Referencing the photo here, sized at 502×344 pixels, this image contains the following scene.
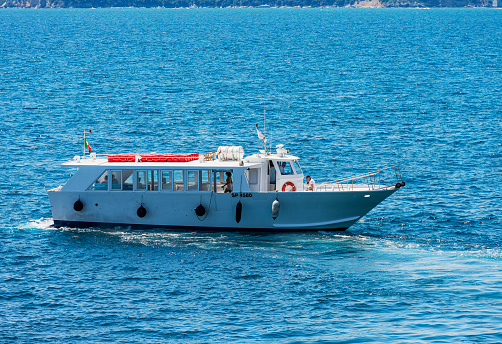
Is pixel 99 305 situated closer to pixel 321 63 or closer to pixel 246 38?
pixel 321 63

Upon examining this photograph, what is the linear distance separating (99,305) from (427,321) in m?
13.5

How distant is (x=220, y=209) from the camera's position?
4181cm

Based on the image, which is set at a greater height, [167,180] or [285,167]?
[285,167]

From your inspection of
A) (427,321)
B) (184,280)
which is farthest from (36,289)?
(427,321)

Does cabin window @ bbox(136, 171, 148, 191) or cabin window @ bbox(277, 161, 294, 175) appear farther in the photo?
Result: cabin window @ bbox(277, 161, 294, 175)

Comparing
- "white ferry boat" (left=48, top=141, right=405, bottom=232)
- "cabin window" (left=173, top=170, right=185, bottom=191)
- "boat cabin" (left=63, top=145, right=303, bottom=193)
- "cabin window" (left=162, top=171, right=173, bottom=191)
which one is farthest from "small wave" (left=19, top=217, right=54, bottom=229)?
"cabin window" (left=173, top=170, right=185, bottom=191)

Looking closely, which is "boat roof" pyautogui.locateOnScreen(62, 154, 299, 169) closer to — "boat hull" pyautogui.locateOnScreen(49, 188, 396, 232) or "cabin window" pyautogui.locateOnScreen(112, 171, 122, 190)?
"cabin window" pyautogui.locateOnScreen(112, 171, 122, 190)

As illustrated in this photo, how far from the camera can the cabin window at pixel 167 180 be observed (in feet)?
139

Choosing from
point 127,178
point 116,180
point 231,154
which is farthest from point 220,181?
point 116,180

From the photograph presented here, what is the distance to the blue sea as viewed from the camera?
30875mm

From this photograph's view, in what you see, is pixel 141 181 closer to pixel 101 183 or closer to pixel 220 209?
pixel 101 183

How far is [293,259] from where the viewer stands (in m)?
37.8

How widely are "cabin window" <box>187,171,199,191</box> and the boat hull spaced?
62cm

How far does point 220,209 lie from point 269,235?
3.01 metres
